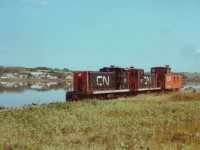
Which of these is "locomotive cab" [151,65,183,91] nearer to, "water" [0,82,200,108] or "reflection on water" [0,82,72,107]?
"water" [0,82,200,108]

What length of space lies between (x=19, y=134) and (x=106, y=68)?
29.7 m

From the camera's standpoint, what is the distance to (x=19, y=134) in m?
18.2

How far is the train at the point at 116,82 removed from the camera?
40969 mm

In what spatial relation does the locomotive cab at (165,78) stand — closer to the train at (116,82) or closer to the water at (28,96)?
the train at (116,82)

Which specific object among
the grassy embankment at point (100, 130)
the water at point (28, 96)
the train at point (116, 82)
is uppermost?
the train at point (116, 82)

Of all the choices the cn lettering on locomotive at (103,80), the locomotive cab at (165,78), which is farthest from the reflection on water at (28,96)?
the locomotive cab at (165,78)

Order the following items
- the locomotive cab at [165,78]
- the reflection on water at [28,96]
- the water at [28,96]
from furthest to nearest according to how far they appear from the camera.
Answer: the reflection on water at [28,96] → the water at [28,96] → the locomotive cab at [165,78]

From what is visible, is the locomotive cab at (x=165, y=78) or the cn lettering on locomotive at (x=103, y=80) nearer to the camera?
the cn lettering on locomotive at (x=103, y=80)

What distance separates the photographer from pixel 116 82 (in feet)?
151

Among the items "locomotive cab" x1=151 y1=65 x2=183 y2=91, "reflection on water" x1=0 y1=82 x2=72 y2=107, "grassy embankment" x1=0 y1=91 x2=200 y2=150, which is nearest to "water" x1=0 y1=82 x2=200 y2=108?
"reflection on water" x1=0 y1=82 x2=72 y2=107

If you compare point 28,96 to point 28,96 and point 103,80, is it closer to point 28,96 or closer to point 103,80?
Answer: point 28,96

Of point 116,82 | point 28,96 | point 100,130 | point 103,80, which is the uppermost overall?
point 103,80

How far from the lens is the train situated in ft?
134

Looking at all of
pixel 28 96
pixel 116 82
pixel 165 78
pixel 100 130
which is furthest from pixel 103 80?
pixel 28 96
